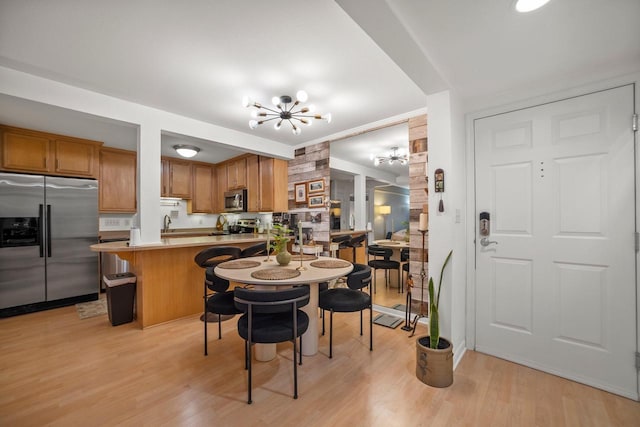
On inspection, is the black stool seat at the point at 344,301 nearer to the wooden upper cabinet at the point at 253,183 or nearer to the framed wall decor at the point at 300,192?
the framed wall decor at the point at 300,192

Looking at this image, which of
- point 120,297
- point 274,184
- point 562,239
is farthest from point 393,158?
point 120,297

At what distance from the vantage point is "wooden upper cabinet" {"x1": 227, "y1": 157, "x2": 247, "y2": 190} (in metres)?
4.98

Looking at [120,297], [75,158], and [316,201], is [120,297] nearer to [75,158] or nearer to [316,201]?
[75,158]

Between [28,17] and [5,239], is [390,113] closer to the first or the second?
[28,17]

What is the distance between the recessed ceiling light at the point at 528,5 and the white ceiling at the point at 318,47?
3 centimetres

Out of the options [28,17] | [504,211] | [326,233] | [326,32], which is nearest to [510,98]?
[504,211]

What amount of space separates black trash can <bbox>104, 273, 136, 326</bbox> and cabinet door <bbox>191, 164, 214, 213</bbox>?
9.02ft

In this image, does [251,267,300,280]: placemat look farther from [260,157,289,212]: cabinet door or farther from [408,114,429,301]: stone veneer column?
[260,157,289,212]: cabinet door

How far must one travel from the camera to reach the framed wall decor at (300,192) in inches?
171

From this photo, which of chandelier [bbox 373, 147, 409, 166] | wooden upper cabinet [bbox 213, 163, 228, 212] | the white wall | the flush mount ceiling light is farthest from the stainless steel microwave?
the white wall

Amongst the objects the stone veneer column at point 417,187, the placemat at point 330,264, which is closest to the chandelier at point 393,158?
the stone veneer column at point 417,187

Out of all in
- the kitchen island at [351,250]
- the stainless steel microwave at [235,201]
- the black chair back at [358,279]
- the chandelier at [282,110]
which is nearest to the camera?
the black chair back at [358,279]

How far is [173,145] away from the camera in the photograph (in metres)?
4.41

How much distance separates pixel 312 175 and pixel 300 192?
39 centimetres
